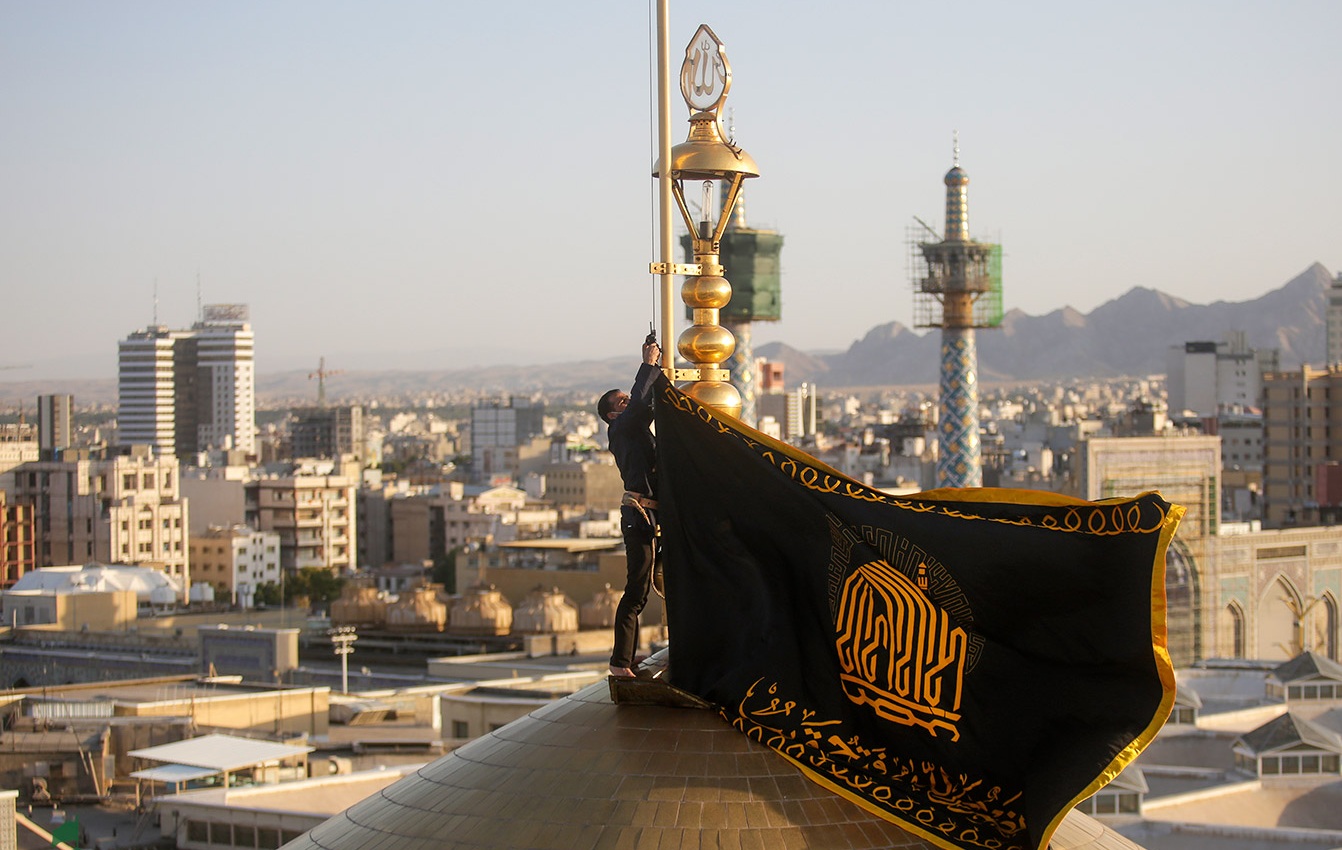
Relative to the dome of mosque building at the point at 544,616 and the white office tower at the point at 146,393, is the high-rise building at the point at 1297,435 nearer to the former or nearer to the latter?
the dome of mosque building at the point at 544,616

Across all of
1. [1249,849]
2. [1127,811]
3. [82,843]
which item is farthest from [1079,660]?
[82,843]

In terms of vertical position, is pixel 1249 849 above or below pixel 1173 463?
below

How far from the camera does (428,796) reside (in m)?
7.67

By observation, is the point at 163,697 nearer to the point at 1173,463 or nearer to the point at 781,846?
the point at 1173,463

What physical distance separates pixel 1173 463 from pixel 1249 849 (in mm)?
24932

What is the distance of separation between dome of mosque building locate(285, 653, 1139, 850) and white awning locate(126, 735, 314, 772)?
17772 mm

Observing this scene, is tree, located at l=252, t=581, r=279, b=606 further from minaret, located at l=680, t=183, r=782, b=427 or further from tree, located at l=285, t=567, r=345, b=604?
minaret, located at l=680, t=183, r=782, b=427

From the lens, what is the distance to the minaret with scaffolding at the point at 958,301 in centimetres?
4241

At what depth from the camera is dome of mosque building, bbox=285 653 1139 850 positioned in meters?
6.98

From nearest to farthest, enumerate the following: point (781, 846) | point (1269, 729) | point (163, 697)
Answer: point (781, 846) → point (1269, 729) → point (163, 697)

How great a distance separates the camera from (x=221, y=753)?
25.8 m

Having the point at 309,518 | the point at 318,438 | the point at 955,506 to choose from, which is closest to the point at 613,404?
the point at 955,506

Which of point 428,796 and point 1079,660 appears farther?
point 428,796

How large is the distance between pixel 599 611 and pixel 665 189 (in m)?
35.3
